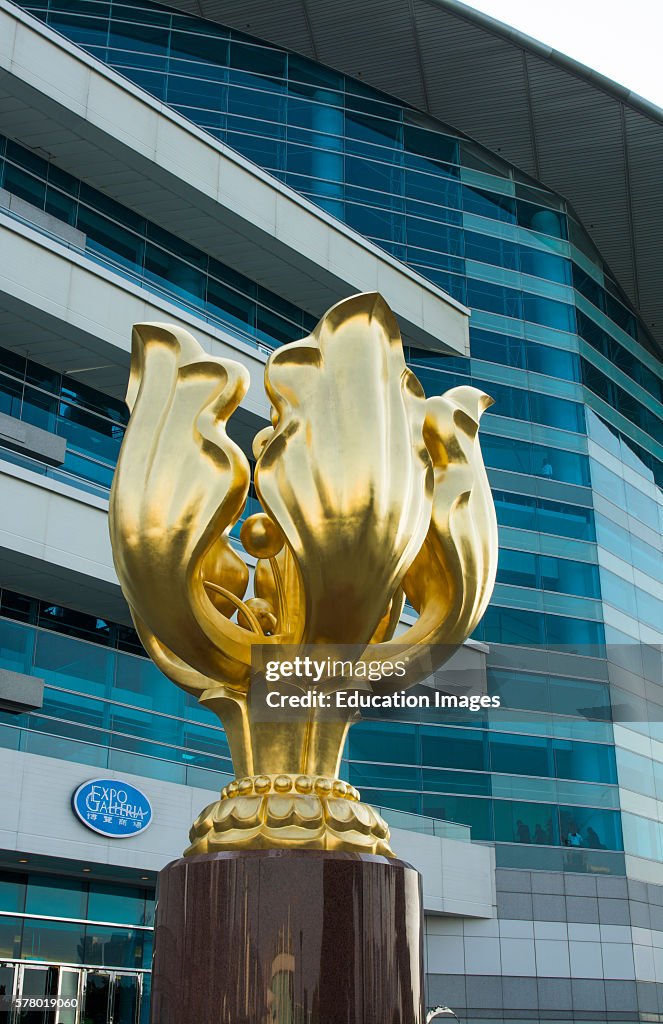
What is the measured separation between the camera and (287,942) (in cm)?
459

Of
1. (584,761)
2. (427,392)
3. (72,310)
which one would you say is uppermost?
(427,392)

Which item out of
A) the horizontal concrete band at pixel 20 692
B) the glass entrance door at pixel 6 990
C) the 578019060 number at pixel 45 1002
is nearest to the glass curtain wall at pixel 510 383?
the 578019060 number at pixel 45 1002

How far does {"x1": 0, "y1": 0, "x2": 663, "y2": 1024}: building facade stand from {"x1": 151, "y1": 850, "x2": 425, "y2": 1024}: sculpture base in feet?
40.1

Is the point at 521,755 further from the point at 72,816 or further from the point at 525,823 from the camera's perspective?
the point at 72,816

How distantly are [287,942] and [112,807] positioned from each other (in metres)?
13.5

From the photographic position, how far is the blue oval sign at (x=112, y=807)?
17.2m

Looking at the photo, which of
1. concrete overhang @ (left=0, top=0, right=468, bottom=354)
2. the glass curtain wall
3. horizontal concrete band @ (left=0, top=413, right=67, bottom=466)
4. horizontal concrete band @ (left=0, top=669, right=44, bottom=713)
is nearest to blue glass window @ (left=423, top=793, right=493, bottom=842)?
the glass curtain wall

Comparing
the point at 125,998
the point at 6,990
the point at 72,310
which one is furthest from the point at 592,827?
the point at 72,310

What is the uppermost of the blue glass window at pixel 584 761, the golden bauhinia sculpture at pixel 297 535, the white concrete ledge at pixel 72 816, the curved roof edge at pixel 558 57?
the curved roof edge at pixel 558 57

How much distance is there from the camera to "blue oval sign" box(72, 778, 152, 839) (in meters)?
17.2

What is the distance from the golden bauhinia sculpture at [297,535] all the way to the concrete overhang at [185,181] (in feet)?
53.8

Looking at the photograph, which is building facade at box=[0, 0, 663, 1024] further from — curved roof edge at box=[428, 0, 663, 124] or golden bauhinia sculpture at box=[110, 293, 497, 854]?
golden bauhinia sculpture at box=[110, 293, 497, 854]

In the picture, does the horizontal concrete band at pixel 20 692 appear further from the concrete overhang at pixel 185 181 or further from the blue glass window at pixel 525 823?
the blue glass window at pixel 525 823

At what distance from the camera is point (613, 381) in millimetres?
33688
